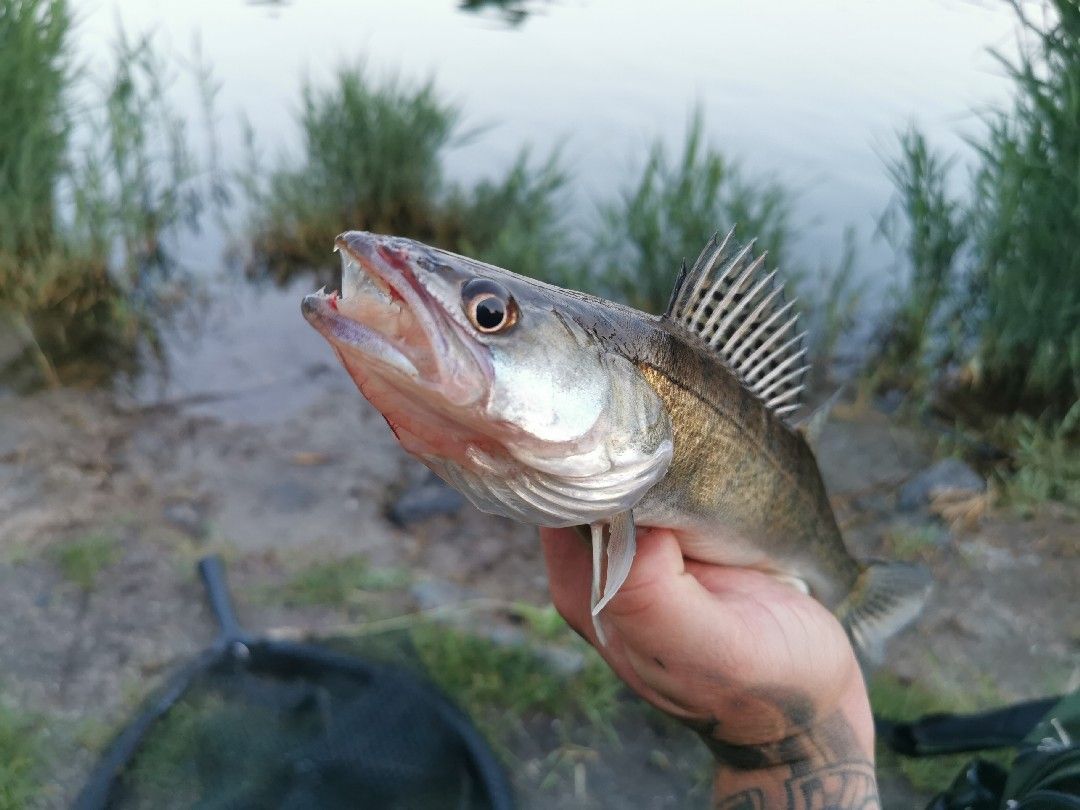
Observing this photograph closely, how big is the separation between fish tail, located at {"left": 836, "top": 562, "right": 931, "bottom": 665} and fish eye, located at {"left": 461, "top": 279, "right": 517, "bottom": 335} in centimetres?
160

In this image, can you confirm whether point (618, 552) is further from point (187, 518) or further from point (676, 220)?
point (676, 220)

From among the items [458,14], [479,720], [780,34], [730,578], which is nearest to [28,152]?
[479,720]

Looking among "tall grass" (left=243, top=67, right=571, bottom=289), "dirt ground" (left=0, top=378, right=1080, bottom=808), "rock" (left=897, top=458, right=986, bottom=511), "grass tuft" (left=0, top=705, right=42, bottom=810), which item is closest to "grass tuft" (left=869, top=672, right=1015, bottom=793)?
"dirt ground" (left=0, top=378, right=1080, bottom=808)

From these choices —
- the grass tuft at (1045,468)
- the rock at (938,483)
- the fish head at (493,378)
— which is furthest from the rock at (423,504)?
the fish head at (493,378)

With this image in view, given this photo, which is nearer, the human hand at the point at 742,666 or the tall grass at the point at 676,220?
the human hand at the point at 742,666

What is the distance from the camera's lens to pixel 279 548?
152 inches

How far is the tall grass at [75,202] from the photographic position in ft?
15.1

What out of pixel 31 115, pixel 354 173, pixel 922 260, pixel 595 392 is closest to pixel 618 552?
pixel 595 392

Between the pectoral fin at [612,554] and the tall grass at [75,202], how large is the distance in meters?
4.19

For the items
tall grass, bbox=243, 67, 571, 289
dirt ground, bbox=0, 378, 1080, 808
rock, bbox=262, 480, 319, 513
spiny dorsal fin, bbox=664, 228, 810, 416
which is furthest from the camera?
tall grass, bbox=243, 67, 571, 289

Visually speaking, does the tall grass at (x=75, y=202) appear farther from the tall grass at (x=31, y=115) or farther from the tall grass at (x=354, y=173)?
the tall grass at (x=354, y=173)

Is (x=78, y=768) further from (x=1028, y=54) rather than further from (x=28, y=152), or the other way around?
(x=1028, y=54)

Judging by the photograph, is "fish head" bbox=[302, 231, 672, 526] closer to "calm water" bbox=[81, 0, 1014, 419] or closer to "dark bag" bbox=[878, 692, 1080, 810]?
"dark bag" bbox=[878, 692, 1080, 810]

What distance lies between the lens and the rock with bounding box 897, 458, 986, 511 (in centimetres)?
421
